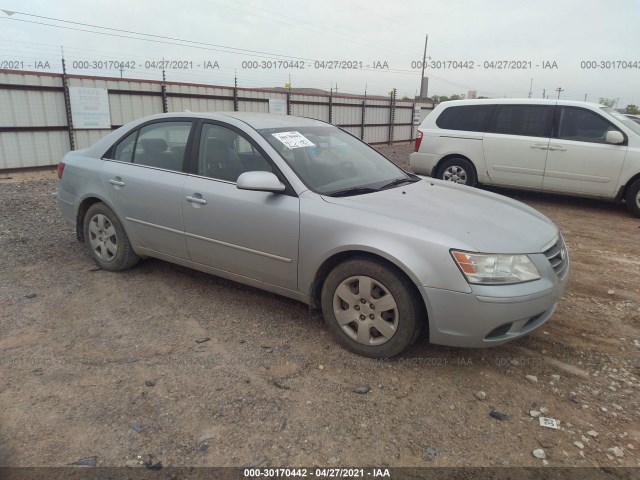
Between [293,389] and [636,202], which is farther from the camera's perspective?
[636,202]

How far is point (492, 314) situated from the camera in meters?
2.73

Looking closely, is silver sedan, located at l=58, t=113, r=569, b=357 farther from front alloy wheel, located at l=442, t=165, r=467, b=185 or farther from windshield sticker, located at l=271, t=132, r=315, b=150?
front alloy wheel, located at l=442, t=165, r=467, b=185

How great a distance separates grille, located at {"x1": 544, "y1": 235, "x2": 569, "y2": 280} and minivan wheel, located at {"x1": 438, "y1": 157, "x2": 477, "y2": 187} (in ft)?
18.1

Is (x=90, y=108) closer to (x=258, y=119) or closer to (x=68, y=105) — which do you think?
(x=68, y=105)

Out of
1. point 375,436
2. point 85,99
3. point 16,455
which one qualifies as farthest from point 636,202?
point 85,99

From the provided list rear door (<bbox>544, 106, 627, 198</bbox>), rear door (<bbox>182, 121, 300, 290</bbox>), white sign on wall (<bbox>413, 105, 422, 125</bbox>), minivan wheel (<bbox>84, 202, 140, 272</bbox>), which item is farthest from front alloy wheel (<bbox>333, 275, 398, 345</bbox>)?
white sign on wall (<bbox>413, 105, 422, 125</bbox>)

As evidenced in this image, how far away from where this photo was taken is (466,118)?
866cm

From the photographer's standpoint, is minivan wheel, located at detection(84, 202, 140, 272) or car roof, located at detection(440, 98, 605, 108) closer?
minivan wheel, located at detection(84, 202, 140, 272)

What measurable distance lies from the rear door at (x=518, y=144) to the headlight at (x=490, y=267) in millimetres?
5810

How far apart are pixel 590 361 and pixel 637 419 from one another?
0.60 metres

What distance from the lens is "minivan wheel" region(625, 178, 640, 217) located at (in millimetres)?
7219

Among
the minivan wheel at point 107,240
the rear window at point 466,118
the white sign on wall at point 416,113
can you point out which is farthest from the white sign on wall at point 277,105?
the minivan wheel at point 107,240

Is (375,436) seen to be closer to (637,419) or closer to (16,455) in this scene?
(637,419)

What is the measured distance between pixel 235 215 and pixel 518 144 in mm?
6206
